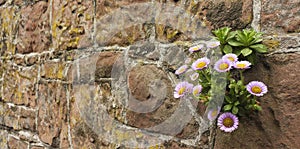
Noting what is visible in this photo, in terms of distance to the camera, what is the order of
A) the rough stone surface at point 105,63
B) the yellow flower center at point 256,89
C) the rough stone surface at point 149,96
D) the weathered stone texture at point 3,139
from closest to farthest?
1. the yellow flower center at point 256,89
2. the rough stone surface at point 149,96
3. the rough stone surface at point 105,63
4. the weathered stone texture at point 3,139

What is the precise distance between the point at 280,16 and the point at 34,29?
4.39 ft

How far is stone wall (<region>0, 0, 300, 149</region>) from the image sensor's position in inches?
35.1

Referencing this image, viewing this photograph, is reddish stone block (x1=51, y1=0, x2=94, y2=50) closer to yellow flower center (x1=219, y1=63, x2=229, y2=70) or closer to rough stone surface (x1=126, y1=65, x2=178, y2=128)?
rough stone surface (x1=126, y1=65, x2=178, y2=128)

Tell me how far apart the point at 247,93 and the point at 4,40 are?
5.76ft

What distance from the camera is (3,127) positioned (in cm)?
224

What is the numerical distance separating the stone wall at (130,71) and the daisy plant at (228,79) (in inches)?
1.5

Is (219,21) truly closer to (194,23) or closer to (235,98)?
(194,23)

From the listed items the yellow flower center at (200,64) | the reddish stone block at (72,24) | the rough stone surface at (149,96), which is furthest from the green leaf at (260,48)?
the reddish stone block at (72,24)

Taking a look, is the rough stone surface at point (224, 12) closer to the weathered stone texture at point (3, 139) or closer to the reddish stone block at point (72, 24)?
the reddish stone block at point (72, 24)

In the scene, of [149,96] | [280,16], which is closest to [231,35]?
[280,16]

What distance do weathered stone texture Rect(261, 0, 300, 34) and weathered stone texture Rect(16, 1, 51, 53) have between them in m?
1.12

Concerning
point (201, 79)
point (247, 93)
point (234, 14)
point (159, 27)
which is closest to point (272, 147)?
point (247, 93)

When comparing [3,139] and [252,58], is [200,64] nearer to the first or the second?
[252,58]

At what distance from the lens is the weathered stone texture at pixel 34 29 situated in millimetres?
1744
